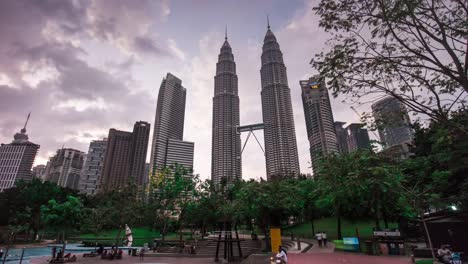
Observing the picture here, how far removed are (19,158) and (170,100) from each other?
4230 inches

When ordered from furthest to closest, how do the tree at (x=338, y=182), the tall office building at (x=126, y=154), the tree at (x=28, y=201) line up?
the tall office building at (x=126, y=154)
the tree at (x=28, y=201)
the tree at (x=338, y=182)

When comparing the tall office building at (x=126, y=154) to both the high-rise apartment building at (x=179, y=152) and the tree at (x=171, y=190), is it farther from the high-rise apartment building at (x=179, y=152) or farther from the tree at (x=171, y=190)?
the tree at (x=171, y=190)

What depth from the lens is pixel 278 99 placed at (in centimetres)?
11994

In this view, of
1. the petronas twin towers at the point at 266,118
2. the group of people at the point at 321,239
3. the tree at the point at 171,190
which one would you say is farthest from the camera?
the petronas twin towers at the point at 266,118

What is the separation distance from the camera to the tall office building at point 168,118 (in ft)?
425

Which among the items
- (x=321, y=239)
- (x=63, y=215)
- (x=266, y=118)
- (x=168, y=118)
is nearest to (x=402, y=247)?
(x=321, y=239)

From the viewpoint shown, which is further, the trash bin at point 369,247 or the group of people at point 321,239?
the group of people at point 321,239

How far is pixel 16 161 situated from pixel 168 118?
344ft

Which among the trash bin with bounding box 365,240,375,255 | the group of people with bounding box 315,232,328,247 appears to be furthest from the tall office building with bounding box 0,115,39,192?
the trash bin with bounding box 365,240,375,255

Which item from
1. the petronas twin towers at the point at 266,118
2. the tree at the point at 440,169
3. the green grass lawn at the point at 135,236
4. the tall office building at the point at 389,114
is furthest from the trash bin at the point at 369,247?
the petronas twin towers at the point at 266,118

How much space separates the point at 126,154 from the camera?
15475 centimetres

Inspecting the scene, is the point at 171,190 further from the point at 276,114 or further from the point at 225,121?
the point at 225,121

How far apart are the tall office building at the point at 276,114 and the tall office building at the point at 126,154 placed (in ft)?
276

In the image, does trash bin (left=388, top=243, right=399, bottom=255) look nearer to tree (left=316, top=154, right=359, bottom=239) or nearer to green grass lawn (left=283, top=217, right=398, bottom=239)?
tree (left=316, top=154, right=359, bottom=239)
